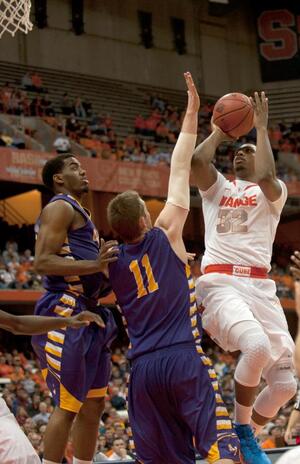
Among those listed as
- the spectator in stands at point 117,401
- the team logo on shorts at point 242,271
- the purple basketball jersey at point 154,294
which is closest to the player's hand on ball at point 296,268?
the purple basketball jersey at point 154,294

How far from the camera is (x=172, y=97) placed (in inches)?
1108

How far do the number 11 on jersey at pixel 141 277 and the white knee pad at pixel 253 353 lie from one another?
40.5 inches

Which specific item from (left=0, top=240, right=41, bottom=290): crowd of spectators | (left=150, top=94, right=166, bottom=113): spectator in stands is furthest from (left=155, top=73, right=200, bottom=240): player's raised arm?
(left=150, top=94, right=166, bottom=113): spectator in stands

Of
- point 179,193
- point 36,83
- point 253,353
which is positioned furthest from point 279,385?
point 36,83

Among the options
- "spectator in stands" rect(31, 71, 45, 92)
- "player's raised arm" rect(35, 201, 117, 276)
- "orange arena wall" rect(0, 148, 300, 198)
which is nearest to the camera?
"player's raised arm" rect(35, 201, 117, 276)

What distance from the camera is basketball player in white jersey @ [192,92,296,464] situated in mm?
5426

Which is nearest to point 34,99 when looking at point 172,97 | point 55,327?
point 172,97

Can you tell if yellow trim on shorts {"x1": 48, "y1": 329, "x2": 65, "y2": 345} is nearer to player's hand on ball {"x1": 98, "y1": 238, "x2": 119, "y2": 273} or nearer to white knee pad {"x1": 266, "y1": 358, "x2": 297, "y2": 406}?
player's hand on ball {"x1": 98, "y1": 238, "x2": 119, "y2": 273}

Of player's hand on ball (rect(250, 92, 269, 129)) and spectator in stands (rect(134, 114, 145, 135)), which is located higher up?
spectator in stands (rect(134, 114, 145, 135))

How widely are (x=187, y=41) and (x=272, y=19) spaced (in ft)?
11.7

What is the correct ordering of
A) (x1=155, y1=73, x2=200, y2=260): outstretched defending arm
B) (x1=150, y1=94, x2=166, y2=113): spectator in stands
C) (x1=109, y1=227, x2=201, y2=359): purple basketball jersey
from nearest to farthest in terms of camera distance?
(x1=109, y1=227, x2=201, y2=359): purple basketball jersey
(x1=155, y1=73, x2=200, y2=260): outstretched defending arm
(x1=150, y1=94, x2=166, y2=113): spectator in stands

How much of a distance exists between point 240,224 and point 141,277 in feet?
4.95

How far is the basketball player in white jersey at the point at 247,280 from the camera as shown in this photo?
5.43m

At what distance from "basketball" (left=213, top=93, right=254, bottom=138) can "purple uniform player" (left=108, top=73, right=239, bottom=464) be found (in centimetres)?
114
